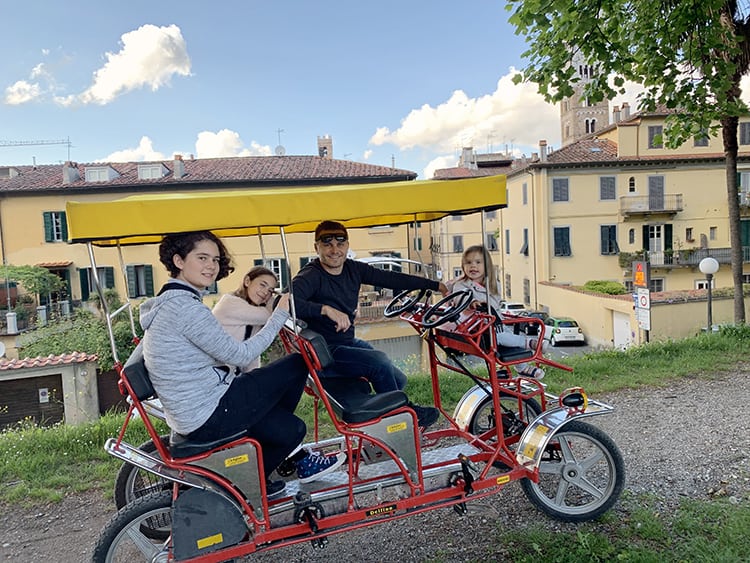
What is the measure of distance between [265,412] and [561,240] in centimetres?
2811

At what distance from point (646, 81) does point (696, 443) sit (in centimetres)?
554

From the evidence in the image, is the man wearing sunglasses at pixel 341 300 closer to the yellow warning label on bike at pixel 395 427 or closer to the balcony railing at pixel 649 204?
the yellow warning label on bike at pixel 395 427

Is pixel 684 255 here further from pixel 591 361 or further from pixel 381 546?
pixel 381 546

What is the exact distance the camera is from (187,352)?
2.61 metres

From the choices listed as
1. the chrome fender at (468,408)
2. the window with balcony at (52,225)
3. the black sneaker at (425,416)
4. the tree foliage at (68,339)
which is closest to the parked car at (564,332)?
the tree foliage at (68,339)

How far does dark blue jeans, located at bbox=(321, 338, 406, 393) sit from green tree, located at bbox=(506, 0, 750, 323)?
5.00 meters

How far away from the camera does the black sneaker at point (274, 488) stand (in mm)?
2943

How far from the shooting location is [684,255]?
96.8 ft

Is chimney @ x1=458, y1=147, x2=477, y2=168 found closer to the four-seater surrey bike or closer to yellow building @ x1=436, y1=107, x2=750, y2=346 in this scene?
yellow building @ x1=436, y1=107, x2=750, y2=346

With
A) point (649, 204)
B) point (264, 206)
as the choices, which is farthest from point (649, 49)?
point (649, 204)

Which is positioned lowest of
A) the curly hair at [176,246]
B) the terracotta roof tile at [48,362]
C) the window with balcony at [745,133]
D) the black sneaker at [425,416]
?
the terracotta roof tile at [48,362]

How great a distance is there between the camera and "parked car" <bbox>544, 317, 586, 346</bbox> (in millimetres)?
22578

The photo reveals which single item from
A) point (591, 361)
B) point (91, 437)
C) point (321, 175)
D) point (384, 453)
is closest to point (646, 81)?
point (591, 361)

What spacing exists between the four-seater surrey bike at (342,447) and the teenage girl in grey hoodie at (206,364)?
122 mm
